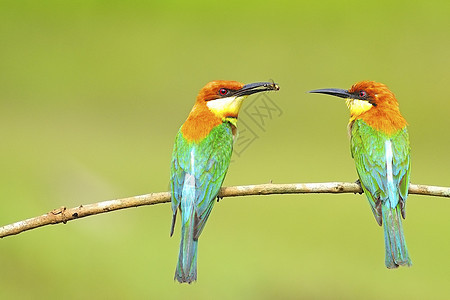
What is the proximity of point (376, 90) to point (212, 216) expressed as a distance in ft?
10.6

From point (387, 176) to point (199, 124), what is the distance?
27.7 inches

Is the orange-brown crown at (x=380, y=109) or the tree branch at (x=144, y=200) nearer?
the tree branch at (x=144, y=200)

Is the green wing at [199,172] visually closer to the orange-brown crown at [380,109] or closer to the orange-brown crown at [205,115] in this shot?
the orange-brown crown at [205,115]

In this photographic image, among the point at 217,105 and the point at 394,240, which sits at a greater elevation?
the point at 217,105

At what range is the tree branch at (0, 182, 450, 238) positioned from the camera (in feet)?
6.06

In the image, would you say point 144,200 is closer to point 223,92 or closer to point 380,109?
point 223,92

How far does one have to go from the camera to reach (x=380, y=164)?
7.48 ft

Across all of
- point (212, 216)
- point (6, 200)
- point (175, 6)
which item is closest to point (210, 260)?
point (212, 216)

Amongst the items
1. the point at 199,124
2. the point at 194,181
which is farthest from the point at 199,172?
the point at 199,124

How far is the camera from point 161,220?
556cm

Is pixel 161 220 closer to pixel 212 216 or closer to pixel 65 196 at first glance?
pixel 212 216

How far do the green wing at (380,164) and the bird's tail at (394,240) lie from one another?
2cm

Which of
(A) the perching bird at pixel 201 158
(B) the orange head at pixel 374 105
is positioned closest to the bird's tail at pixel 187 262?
(A) the perching bird at pixel 201 158

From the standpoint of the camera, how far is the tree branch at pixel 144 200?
1848 mm
